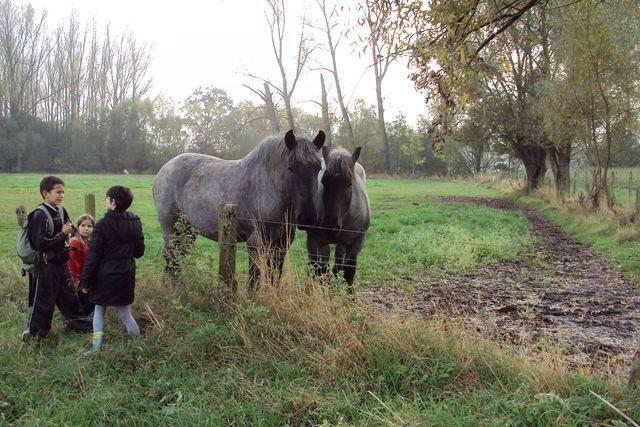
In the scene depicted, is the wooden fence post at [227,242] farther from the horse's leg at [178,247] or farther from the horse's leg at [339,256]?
the horse's leg at [339,256]

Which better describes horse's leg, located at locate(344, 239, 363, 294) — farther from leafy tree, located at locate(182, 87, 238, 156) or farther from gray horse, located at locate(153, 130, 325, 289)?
leafy tree, located at locate(182, 87, 238, 156)

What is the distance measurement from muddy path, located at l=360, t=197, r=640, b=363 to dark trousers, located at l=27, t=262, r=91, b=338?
305cm

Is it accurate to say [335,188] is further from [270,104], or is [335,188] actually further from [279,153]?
[270,104]

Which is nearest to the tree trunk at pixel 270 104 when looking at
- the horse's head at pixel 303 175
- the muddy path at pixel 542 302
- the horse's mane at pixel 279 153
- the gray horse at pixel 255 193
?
the muddy path at pixel 542 302

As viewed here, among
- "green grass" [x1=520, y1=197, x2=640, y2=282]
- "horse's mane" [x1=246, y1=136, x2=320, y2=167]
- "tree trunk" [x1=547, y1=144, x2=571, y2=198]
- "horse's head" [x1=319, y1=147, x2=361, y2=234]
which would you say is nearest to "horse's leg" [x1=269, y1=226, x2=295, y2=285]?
"horse's head" [x1=319, y1=147, x2=361, y2=234]

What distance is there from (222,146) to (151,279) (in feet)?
132

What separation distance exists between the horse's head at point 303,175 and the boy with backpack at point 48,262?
210 cm

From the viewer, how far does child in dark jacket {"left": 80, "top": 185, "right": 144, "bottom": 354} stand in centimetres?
395

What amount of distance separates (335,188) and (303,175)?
0.43 m

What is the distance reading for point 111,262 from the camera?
3.99 meters

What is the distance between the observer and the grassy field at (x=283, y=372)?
2.87m

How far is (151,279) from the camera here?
517 cm

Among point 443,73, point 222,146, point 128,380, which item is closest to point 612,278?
point 443,73

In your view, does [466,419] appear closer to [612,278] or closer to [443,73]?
[443,73]
